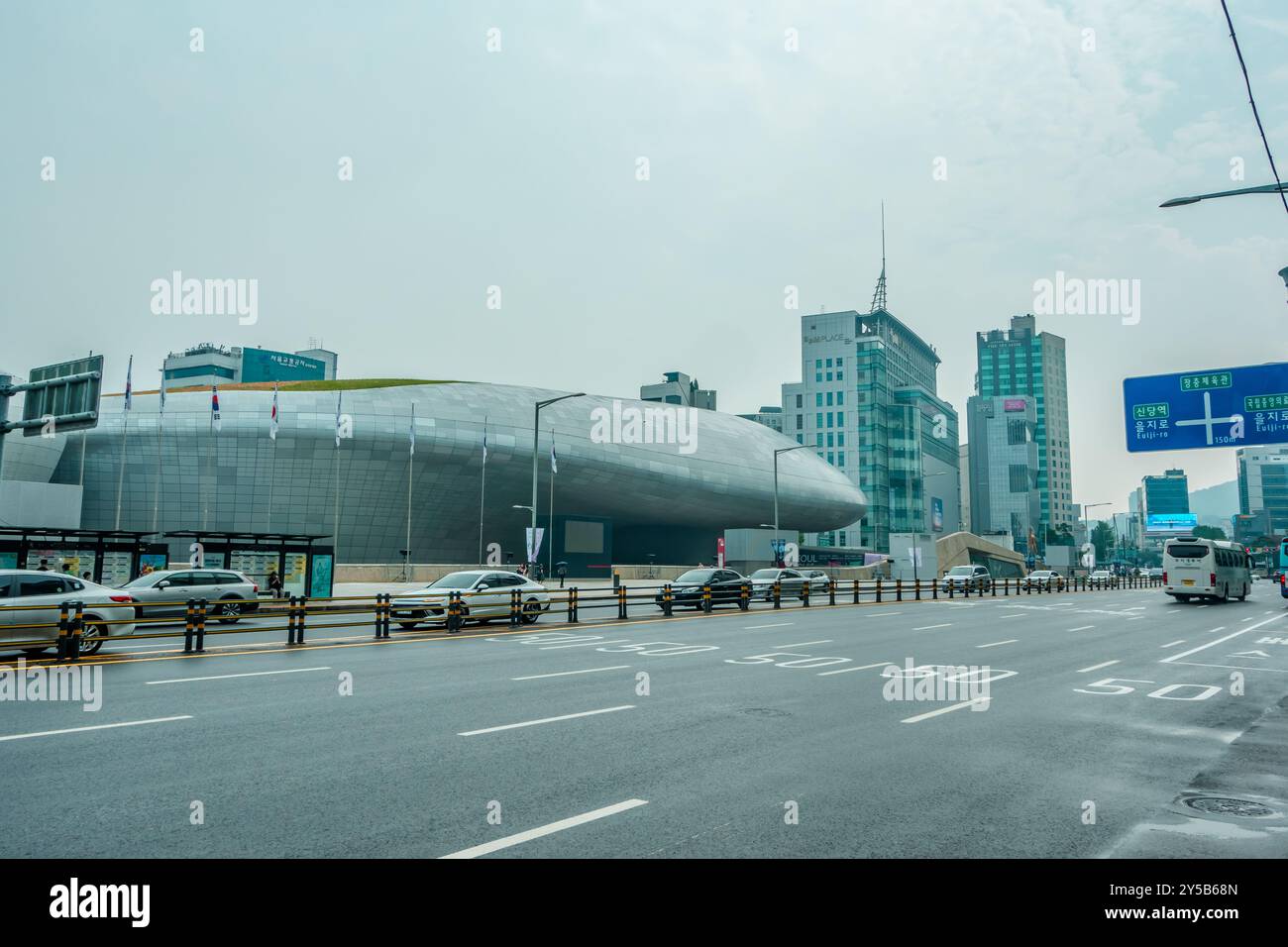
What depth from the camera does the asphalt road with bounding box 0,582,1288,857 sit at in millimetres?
6027

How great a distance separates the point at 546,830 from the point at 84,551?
96.1 ft

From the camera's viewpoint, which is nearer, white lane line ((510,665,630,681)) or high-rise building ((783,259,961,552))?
white lane line ((510,665,630,681))

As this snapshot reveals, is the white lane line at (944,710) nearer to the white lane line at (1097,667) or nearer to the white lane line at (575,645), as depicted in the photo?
the white lane line at (1097,667)

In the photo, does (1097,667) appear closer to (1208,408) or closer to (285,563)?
(1208,408)

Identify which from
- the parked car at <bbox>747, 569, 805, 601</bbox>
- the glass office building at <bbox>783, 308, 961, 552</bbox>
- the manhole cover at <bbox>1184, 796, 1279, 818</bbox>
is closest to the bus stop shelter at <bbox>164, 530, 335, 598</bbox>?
the parked car at <bbox>747, 569, 805, 601</bbox>

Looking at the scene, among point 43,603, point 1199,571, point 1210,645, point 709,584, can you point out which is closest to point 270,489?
point 709,584

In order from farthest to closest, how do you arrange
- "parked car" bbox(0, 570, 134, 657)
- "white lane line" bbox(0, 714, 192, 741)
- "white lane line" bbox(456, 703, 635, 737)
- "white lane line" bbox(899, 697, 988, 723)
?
"parked car" bbox(0, 570, 134, 657), "white lane line" bbox(899, 697, 988, 723), "white lane line" bbox(456, 703, 635, 737), "white lane line" bbox(0, 714, 192, 741)

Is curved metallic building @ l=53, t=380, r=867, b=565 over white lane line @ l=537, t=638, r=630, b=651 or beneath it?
over

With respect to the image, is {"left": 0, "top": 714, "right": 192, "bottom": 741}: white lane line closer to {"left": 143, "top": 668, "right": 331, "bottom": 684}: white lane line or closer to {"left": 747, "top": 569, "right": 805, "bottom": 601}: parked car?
{"left": 143, "top": 668, "right": 331, "bottom": 684}: white lane line

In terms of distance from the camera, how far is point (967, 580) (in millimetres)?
52938

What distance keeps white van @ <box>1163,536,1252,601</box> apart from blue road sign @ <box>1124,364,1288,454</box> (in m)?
25.4

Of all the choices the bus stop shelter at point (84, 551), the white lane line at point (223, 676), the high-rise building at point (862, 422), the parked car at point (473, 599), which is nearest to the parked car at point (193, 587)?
the bus stop shelter at point (84, 551)

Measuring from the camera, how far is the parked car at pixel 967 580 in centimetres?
5169
